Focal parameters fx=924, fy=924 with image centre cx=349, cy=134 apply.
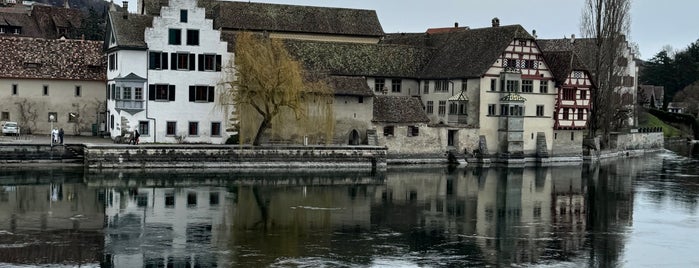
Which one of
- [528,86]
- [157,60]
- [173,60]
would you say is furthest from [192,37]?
[528,86]

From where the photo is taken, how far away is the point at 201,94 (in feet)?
194

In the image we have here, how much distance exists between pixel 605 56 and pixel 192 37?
34.0 m

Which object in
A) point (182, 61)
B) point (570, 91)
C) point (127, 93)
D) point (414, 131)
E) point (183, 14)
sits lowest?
point (414, 131)

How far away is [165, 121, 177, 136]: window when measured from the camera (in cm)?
5856

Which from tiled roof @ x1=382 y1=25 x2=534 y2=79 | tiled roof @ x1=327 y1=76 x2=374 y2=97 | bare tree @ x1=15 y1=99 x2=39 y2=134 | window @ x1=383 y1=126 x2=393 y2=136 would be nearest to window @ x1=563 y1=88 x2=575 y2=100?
tiled roof @ x1=382 y1=25 x2=534 y2=79

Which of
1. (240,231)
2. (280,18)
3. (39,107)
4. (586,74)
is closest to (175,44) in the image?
(39,107)

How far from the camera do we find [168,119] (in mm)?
58531

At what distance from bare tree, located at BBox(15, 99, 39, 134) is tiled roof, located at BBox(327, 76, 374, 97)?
1966 cm

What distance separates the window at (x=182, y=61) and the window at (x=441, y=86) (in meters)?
19.7

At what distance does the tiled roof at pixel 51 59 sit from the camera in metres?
61.3

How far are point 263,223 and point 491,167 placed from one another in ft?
103

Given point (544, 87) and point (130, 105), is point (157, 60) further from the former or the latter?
point (544, 87)

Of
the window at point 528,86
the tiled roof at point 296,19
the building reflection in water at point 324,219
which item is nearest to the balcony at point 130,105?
the building reflection in water at point 324,219

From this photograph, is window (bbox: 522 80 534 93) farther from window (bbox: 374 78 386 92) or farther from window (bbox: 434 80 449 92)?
window (bbox: 374 78 386 92)
